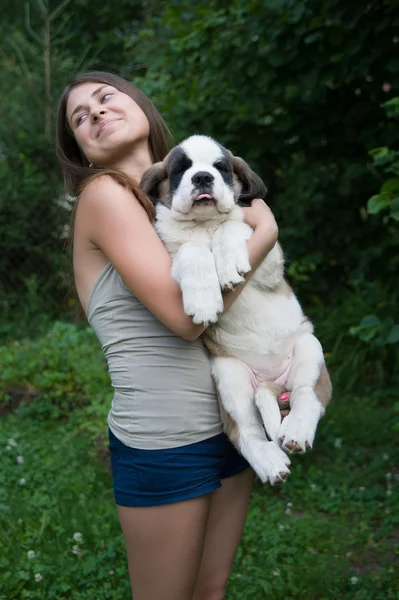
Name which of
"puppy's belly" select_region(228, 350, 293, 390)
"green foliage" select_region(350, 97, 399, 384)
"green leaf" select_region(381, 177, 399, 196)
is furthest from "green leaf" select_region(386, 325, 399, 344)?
"puppy's belly" select_region(228, 350, 293, 390)

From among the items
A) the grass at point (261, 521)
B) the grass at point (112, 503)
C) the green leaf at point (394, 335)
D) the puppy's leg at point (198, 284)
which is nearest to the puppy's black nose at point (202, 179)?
the puppy's leg at point (198, 284)

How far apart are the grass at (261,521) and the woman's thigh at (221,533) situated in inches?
40.1

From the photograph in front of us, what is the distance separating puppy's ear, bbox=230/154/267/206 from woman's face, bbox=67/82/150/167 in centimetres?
32

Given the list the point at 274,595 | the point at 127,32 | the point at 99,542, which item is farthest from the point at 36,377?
the point at 127,32

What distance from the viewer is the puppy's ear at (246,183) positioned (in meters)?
2.60

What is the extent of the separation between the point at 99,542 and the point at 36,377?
212 centimetres

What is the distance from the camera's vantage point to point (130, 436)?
7.47 ft

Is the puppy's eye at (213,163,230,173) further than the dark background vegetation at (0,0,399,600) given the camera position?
No

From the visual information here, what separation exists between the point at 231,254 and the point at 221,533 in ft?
3.04

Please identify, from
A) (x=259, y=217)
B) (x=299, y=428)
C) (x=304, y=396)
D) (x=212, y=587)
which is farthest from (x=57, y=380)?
(x=299, y=428)

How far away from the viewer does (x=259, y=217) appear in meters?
2.46

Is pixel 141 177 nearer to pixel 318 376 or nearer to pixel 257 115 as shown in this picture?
pixel 318 376

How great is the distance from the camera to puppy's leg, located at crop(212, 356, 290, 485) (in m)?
2.17

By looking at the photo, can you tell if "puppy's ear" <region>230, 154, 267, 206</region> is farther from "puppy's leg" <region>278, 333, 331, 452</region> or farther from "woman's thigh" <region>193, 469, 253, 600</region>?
"woman's thigh" <region>193, 469, 253, 600</region>
